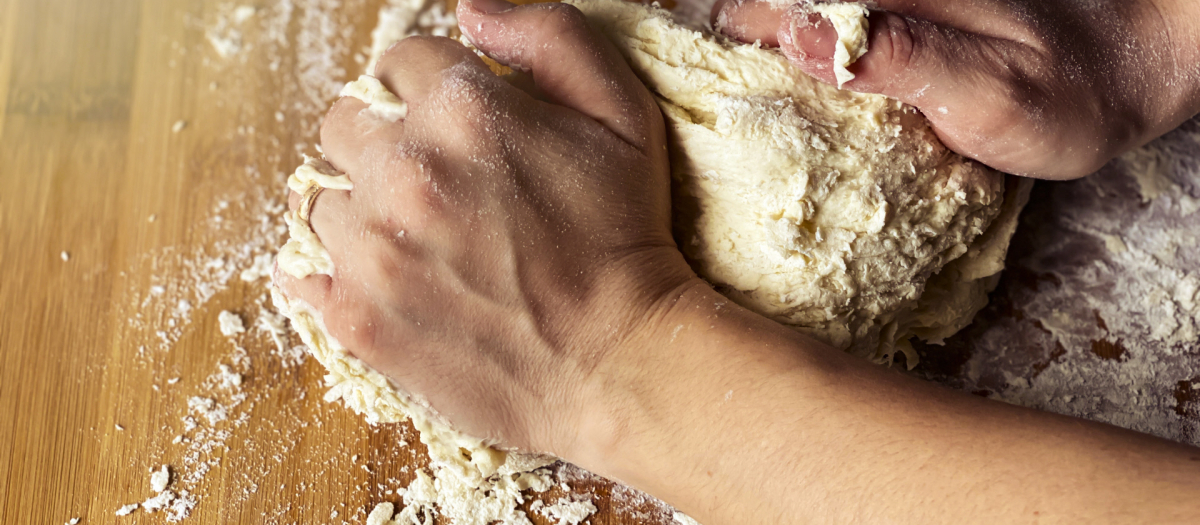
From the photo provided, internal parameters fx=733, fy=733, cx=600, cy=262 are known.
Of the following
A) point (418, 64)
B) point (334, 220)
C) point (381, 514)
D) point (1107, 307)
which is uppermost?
point (418, 64)

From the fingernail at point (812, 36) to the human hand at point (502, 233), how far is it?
185mm

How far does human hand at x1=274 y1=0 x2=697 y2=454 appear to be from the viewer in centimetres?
78

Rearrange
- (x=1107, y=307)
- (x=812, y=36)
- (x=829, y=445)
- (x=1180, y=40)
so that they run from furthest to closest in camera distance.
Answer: (x=1107, y=307) → (x=1180, y=40) → (x=812, y=36) → (x=829, y=445)

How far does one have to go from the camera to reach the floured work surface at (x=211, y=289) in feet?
3.28

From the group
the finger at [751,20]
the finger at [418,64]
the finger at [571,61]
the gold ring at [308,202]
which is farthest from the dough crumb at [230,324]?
the finger at [751,20]

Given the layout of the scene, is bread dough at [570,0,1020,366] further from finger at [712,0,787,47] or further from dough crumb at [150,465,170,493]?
dough crumb at [150,465,170,493]

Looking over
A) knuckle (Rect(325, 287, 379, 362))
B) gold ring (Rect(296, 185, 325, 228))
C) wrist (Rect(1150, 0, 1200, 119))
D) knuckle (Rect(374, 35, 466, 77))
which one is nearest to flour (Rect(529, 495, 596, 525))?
knuckle (Rect(325, 287, 379, 362))

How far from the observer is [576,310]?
81cm

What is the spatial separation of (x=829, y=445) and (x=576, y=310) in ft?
0.96

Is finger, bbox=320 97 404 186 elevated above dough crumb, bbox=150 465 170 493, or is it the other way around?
finger, bbox=320 97 404 186

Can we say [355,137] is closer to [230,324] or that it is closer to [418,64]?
[418,64]

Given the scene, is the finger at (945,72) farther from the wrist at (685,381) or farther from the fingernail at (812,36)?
the wrist at (685,381)

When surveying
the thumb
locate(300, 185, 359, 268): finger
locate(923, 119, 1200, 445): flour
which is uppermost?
the thumb

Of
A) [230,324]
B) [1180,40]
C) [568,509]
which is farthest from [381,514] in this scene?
[1180,40]
